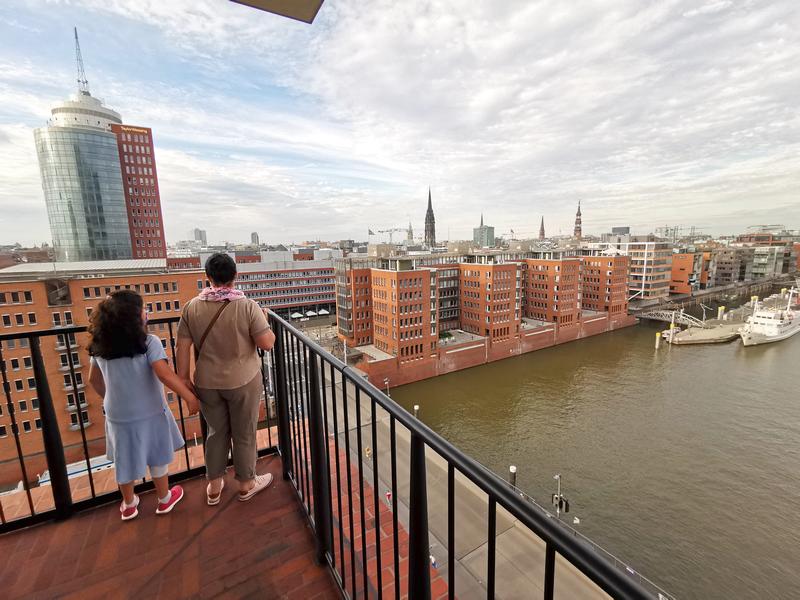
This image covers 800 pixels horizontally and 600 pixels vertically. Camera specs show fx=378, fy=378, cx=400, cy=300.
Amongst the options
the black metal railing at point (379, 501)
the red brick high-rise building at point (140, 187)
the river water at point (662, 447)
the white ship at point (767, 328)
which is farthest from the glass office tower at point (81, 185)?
the white ship at point (767, 328)

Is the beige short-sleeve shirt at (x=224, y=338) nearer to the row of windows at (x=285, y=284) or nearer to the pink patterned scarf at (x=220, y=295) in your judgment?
the pink patterned scarf at (x=220, y=295)

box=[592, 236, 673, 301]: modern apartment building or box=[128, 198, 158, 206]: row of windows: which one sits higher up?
box=[128, 198, 158, 206]: row of windows

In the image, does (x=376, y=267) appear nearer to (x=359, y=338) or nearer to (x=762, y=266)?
(x=359, y=338)

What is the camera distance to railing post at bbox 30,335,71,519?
8.90ft

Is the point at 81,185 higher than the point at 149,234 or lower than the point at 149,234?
higher

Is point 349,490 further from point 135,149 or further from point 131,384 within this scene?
point 135,149

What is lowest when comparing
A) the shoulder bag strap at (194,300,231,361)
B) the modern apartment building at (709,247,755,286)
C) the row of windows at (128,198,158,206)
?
the modern apartment building at (709,247,755,286)

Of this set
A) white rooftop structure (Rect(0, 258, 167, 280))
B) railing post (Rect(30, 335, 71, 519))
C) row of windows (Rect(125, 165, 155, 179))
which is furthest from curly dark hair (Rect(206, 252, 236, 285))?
row of windows (Rect(125, 165, 155, 179))

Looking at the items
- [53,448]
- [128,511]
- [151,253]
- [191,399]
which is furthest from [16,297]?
[151,253]

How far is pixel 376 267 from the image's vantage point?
31.3 m

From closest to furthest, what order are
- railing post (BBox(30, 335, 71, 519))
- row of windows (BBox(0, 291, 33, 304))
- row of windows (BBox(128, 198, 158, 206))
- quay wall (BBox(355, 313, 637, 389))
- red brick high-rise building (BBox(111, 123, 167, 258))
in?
1. railing post (BBox(30, 335, 71, 519))
2. row of windows (BBox(0, 291, 33, 304))
3. quay wall (BBox(355, 313, 637, 389))
4. red brick high-rise building (BBox(111, 123, 167, 258))
5. row of windows (BBox(128, 198, 158, 206))

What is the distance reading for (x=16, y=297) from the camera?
2002 centimetres

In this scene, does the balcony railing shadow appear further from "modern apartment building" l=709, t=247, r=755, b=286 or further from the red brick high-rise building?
"modern apartment building" l=709, t=247, r=755, b=286

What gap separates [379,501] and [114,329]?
2038 mm
